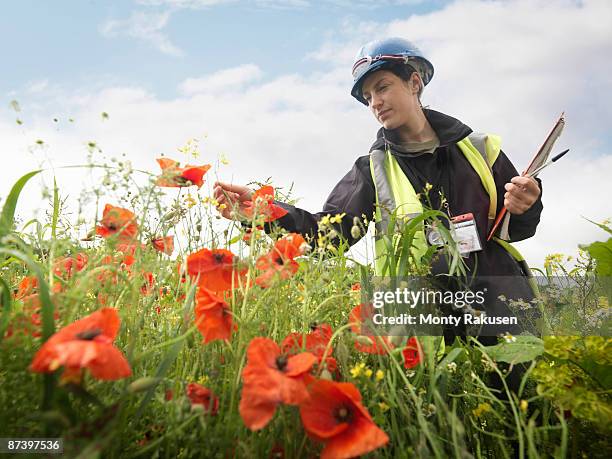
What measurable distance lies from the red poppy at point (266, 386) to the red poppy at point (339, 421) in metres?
0.04

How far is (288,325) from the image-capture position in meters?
1.06

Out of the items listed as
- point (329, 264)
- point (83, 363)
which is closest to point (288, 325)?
point (329, 264)

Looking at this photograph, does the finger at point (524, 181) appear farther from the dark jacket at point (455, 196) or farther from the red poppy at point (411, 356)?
the red poppy at point (411, 356)

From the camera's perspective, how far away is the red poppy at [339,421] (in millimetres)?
643

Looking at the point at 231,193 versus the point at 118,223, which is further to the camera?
the point at 231,193

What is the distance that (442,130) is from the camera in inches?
107

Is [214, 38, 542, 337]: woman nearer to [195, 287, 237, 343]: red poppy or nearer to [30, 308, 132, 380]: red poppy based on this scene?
[195, 287, 237, 343]: red poppy

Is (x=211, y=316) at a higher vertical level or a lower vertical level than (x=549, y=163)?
lower

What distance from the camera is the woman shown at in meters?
2.47

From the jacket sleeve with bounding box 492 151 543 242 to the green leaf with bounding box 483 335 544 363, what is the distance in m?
1.41

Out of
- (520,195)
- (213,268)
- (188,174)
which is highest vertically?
(520,195)

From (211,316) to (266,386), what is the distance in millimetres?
203

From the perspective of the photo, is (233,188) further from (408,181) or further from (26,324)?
(408,181)

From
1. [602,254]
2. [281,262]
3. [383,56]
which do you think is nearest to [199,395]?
[281,262]
